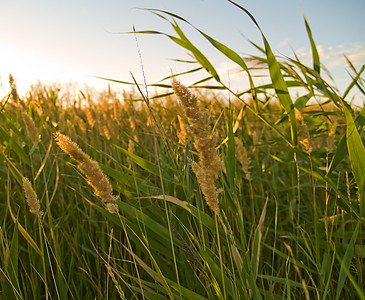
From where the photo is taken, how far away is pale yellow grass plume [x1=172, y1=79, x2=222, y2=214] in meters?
0.59

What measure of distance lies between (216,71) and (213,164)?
731 mm

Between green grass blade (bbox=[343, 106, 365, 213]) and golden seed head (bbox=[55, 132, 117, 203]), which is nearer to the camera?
golden seed head (bbox=[55, 132, 117, 203])

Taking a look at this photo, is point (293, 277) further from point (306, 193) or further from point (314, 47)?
point (314, 47)

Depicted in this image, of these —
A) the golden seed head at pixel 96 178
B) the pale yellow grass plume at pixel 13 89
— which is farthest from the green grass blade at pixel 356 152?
the pale yellow grass plume at pixel 13 89

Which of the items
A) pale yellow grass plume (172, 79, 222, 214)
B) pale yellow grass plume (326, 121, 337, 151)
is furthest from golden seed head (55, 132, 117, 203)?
pale yellow grass plume (326, 121, 337, 151)

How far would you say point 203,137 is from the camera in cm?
59

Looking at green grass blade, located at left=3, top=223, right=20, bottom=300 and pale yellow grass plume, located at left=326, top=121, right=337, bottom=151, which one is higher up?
pale yellow grass plume, located at left=326, top=121, right=337, bottom=151

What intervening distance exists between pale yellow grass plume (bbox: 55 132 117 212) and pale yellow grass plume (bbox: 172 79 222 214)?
22 centimetres

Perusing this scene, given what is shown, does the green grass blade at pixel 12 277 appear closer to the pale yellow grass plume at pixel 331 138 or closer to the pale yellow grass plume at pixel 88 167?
the pale yellow grass plume at pixel 88 167

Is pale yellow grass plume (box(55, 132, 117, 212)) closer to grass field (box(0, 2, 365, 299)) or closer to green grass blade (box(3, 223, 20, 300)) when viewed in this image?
grass field (box(0, 2, 365, 299))

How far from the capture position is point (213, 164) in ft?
2.00

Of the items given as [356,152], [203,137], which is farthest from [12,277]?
[356,152]

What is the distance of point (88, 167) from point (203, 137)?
26cm

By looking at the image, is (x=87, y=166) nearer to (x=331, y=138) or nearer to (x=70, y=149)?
(x=70, y=149)
